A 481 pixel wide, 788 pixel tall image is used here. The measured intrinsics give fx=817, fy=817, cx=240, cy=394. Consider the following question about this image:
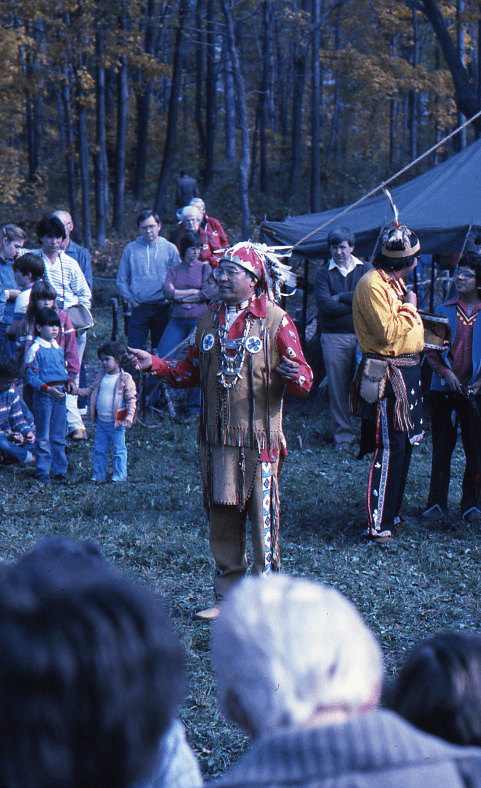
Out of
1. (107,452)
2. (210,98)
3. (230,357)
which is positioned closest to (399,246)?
(230,357)

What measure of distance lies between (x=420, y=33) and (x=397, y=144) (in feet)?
20.3

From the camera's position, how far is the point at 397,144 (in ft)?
112

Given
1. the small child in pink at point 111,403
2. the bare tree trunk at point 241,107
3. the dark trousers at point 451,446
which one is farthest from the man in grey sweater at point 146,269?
the bare tree trunk at point 241,107

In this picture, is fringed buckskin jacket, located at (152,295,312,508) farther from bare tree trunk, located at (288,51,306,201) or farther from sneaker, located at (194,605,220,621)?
bare tree trunk, located at (288,51,306,201)

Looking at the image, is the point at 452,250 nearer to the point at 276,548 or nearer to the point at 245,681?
the point at 276,548

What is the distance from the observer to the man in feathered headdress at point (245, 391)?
3.87 meters

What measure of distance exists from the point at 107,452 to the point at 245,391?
113 inches

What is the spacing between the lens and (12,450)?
7008mm

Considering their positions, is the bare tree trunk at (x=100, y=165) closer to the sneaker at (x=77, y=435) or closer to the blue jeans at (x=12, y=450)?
the sneaker at (x=77, y=435)

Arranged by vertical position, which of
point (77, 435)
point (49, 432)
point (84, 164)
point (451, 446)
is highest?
point (84, 164)

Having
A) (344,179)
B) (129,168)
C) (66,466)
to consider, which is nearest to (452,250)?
(66,466)

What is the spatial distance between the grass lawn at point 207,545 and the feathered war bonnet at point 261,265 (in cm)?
169

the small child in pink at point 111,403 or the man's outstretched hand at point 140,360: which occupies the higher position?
the man's outstretched hand at point 140,360

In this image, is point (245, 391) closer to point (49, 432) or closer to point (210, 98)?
point (49, 432)
